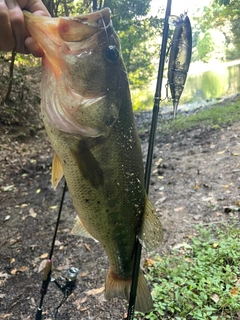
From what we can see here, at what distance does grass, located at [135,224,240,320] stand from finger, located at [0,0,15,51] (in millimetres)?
2400

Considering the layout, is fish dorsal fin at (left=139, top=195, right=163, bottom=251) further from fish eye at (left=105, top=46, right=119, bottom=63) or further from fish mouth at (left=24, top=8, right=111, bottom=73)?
fish mouth at (left=24, top=8, right=111, bottom=73)

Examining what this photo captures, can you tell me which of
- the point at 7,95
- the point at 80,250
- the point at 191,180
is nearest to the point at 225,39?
the point at 7,95

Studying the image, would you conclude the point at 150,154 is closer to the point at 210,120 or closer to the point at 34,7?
the point at 34,7

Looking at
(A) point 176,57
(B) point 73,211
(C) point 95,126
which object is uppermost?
(A) point 176,57

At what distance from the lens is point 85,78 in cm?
164

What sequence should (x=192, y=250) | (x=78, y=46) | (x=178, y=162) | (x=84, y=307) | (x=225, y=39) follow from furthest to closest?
(x=225, y=39)
(x=178, y=162)
(x=192, y=250)
(x=84, y=307)
(x=78, y=46)

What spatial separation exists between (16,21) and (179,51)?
1.10 metres

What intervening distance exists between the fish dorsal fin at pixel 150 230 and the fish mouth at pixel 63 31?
0.87 metres

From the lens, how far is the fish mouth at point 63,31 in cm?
146

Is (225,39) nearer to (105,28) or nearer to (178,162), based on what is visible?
(178,162)

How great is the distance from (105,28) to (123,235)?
107 cm

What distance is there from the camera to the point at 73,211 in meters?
5.20

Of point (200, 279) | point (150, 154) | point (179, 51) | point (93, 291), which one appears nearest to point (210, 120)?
point (200, 279)

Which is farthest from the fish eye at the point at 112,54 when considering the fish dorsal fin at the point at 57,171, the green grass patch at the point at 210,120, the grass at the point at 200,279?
the green grass patch at the point at 210,120
